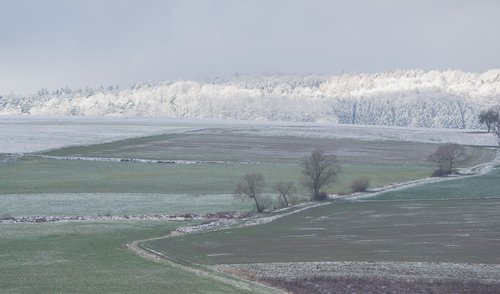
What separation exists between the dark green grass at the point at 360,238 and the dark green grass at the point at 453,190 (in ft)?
33.5

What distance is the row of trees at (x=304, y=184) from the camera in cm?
8262

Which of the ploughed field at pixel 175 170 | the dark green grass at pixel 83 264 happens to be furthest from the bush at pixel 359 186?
the dark green grass at pixel 83 264

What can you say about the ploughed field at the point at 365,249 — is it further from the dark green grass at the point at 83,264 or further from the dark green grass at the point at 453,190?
the dark green grass at the point at 453,190

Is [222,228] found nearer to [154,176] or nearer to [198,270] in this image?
[198,270]

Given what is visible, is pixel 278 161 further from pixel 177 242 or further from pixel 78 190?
pixel 177 242

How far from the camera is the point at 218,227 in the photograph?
6950cm

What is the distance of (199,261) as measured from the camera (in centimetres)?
5266

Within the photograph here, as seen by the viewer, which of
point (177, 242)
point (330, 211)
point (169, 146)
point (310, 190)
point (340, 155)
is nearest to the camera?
point (177, 242)

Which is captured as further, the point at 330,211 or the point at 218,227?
the point at 330,211

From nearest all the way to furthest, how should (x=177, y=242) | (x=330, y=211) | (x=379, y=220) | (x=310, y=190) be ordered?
(x=177, y=242)
(x=379, y=220)
(x=330, y=211)
(x=310, y=190)

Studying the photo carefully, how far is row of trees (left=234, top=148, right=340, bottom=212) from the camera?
82625 millimetres

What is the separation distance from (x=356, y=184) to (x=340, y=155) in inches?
1952

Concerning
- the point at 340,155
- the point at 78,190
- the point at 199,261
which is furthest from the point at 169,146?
the point at 199,261

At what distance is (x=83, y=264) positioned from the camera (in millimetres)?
50344
